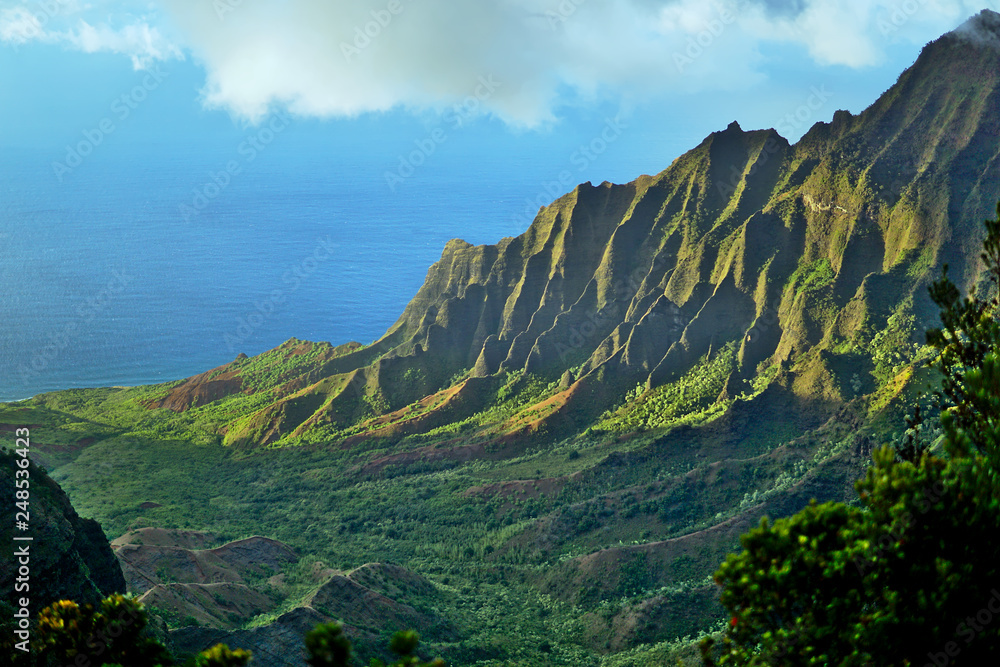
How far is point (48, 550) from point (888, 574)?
3792 cm

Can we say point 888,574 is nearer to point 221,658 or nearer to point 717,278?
point 221,658

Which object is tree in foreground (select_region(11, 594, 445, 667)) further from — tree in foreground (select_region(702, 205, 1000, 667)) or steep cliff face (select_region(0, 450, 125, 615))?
steep cliff face (select_region(0, 450, 125, 615))

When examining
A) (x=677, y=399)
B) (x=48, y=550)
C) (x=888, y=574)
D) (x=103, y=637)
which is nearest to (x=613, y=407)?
(x=677, y=399)

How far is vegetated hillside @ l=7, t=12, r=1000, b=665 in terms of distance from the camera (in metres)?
66.2

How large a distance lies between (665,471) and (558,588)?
17.7 meters

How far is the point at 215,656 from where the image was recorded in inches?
789

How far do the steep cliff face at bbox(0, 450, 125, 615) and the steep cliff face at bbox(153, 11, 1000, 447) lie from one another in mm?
52025

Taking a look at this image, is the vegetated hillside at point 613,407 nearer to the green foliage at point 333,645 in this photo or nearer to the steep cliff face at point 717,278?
the steep cliff face at point 717,278

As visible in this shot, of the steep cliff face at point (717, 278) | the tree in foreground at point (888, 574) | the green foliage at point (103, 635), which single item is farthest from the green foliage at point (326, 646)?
the steep cliff face at point (717, 278)

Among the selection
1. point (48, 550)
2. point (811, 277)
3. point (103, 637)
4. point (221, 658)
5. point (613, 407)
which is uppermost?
point (811, 277)

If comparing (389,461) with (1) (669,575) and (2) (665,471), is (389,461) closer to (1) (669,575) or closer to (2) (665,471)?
(2) (665,471)

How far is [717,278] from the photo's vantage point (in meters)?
99.1

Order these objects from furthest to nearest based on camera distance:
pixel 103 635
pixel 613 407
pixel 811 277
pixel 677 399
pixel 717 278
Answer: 1. pixel 717 278
2. pixel 613 407
3. pixel 811 277
4. pixel 677 399
5. pixel 103 635

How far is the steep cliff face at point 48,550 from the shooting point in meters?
40.9
